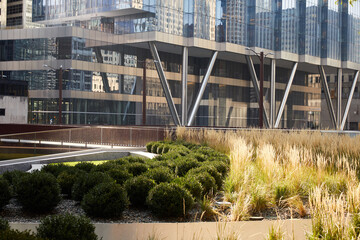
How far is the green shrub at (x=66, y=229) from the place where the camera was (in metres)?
6.30

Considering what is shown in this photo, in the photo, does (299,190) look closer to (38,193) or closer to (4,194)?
(38,193)

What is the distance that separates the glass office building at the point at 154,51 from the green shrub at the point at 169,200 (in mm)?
33663

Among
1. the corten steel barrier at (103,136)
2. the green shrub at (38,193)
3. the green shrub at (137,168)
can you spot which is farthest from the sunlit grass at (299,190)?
the corten steel barrier at (103,136)

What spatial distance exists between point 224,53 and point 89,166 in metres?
45.6

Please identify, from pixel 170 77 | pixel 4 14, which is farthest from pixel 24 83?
pixel 4 14

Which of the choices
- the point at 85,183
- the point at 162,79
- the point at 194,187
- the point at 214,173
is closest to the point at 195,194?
the point at 194,187

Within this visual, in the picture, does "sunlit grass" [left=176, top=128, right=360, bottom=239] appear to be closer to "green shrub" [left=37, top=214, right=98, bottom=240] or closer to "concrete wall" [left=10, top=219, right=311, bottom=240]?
"concrete wall" [left=10, top=219, right=311, bottom=240]

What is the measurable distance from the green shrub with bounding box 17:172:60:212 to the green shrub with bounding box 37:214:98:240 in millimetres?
2144

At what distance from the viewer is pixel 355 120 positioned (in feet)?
274

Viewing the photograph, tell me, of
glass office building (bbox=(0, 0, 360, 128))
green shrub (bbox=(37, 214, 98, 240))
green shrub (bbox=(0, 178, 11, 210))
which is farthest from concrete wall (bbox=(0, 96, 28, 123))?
green shrub (bbox=(37, 214, 98, 240))

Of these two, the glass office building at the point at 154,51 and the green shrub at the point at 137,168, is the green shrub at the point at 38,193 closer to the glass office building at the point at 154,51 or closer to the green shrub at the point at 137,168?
the green shrub at the point at 137,168

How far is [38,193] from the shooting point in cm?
874

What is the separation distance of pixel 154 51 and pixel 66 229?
42929mm

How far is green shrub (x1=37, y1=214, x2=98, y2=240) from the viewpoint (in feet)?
20.7
